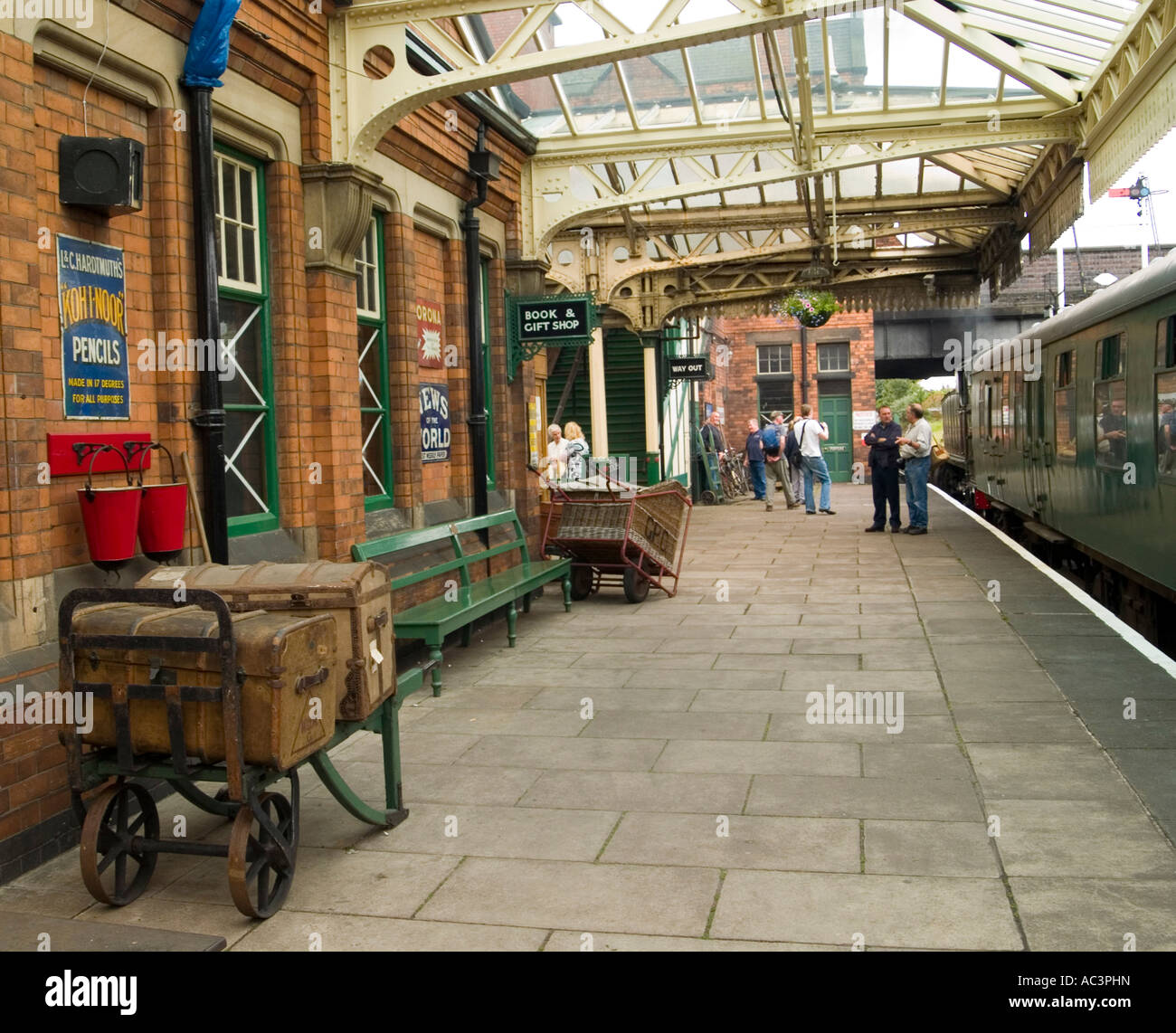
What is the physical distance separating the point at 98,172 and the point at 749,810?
13.1 feet

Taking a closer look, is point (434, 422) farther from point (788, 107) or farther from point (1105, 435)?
point (1105, 435)

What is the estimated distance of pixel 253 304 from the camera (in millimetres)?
7098

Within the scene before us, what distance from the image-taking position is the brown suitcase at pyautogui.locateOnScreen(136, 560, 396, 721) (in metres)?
4.51

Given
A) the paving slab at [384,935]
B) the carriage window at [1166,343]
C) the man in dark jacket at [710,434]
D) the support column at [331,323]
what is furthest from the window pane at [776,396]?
the paving slab at [384,935]

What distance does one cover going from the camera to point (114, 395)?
5562mm

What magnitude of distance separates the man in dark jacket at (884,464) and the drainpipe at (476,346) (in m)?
7.40

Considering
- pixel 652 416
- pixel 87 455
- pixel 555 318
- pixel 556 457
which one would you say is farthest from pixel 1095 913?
pixel 652 416

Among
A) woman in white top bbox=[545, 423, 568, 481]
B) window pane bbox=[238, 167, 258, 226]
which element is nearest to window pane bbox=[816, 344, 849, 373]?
woman in white top bbox=[545, 423, 568, 481]

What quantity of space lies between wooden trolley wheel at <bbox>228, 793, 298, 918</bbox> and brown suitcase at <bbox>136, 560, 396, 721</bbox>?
471 mm

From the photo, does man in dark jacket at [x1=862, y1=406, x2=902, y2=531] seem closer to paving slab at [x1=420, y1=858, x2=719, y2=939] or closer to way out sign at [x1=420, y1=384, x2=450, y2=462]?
way out sign at [x1=420, y1=384, x2=450, y2=462]

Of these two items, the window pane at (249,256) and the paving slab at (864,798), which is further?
the window pane at (249,256)

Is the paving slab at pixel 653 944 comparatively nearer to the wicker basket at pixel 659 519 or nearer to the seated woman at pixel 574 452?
the wicker basket at pixel 659 519

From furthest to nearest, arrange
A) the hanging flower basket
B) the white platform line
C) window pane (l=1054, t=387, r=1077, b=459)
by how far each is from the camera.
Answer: the hanging flower basket
window pane (l=1054, t=387, r=1077, b=459)
the white platform line

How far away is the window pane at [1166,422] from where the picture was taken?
7797mm
